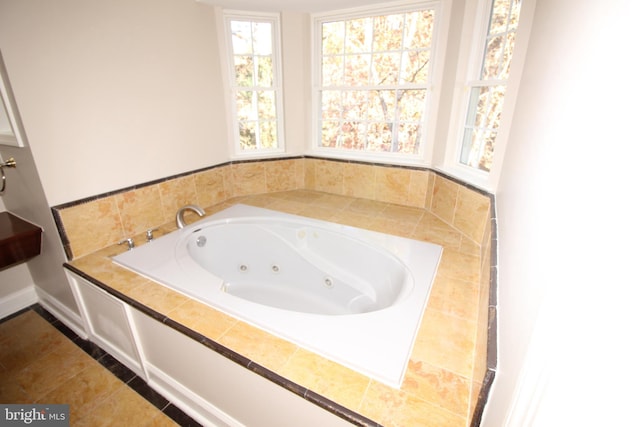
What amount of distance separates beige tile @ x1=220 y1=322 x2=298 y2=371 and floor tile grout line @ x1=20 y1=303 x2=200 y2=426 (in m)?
0.67

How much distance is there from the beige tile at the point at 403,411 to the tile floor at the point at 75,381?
1.12 meters

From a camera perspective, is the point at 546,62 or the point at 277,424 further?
the point at 277,424

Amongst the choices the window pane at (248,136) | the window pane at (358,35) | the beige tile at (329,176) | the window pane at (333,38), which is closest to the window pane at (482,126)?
the window pane at (358,35)

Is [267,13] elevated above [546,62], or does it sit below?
above

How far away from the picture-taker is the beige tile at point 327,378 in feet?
3.47

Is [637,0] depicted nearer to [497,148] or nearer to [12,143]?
[497,148]

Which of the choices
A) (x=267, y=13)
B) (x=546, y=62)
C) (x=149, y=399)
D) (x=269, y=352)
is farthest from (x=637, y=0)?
(x=267, y=13)

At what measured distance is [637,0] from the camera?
0.34 m

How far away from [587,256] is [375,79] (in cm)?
268

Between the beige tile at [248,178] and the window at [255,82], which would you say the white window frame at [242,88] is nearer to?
the window at [255,82]

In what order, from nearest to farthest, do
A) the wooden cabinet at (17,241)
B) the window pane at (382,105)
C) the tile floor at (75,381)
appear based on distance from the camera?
the tile floor at (75,381) < the wooden cabinet at (17,241) < the window pane at (382,105)

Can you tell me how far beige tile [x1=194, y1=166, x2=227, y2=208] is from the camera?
2709 mm

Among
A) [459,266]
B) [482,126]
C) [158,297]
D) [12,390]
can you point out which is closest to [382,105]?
[482,126]

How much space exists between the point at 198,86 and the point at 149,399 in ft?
7.58
